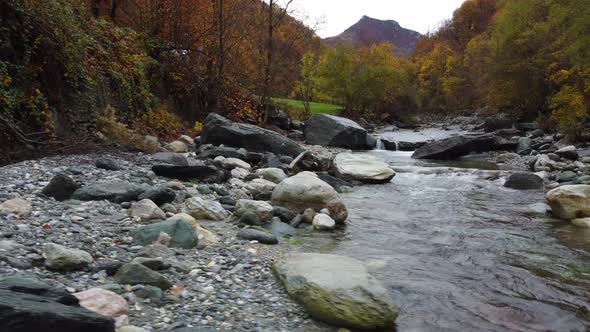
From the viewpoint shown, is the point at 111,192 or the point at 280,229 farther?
the point at 280,229

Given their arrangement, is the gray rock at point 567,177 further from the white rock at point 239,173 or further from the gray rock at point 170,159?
the gray rock at point 170,159

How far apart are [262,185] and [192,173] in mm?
1327

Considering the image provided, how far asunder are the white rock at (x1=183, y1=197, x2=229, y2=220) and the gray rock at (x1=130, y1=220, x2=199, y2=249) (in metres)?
1.22

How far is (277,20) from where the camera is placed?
1938 cm

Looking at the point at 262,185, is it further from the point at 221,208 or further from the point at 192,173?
the point at 221,208

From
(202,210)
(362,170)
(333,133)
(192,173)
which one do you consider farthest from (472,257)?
(333,133)

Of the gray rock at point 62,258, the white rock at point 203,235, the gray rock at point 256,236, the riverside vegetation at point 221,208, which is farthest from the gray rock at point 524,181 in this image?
the gray rock at point 62,258

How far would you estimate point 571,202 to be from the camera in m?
7.43

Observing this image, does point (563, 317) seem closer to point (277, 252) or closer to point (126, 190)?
point (277, 252)

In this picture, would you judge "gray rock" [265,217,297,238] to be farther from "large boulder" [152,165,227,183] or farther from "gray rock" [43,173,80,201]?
"gray rock" [43,173,80,201]

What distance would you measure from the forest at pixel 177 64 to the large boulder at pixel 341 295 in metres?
5.21

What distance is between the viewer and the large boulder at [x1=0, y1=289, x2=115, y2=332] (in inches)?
84.7

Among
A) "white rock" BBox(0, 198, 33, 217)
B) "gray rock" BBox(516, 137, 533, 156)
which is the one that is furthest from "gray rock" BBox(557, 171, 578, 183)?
"white rock" BBox(0, 198, 33, 217)

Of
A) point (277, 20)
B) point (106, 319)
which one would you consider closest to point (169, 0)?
point (277, 20)
